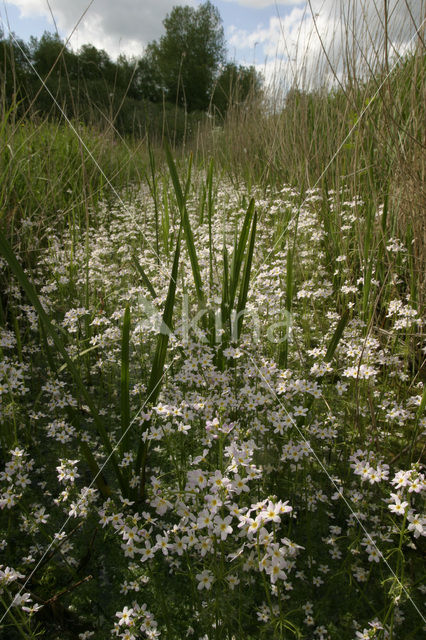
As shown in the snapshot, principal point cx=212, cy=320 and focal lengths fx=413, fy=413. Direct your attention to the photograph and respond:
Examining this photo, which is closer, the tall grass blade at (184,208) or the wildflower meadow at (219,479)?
the wildflower meadow at (219,479)

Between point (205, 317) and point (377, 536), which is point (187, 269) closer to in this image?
point (205, 317)

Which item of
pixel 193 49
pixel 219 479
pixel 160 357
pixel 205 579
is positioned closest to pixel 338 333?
pixel 160 357

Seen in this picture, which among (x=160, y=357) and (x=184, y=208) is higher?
(x=184, y=208)

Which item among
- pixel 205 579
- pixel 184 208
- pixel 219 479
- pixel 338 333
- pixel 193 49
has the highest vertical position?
pixel 193 49

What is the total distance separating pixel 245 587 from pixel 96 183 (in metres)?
6.44

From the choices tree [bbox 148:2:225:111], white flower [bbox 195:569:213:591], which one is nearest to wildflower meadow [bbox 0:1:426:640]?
white flower [bbox 195:569:213:591]

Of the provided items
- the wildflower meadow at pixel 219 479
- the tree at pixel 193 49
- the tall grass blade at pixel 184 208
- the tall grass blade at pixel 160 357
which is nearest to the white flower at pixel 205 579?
the wildflower meadow at pixel 219 479

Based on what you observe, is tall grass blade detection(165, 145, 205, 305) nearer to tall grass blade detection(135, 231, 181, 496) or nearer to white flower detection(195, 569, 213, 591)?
tall grass blade detection(135, 231, 181, 496)

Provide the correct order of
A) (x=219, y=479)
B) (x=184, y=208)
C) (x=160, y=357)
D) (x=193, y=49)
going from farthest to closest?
1. (x=193, y=49)
2. (x=184, y=208)
3. (x=160, y=357)
4. (x=219, y=479)

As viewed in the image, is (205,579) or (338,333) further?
(338,333)

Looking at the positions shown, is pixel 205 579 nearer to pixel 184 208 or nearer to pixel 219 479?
pixel 219 479

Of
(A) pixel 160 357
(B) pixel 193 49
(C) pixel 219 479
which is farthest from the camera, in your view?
(B) pixel 193 49

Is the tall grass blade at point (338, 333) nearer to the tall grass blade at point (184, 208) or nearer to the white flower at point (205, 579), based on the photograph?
the tall grass blade at point (184, 208)

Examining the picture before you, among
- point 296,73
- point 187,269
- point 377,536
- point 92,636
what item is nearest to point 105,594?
point 92,636
